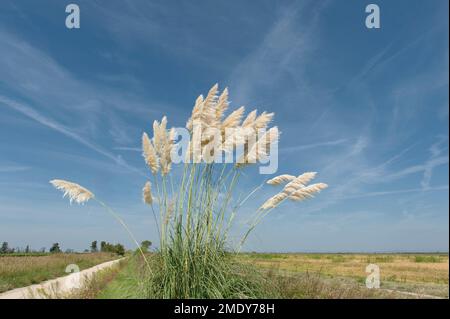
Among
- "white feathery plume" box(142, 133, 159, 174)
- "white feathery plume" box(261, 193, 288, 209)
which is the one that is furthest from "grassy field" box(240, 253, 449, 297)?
"white feathery plume" box(142, 133, 159, 174)

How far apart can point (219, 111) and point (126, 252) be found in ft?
140

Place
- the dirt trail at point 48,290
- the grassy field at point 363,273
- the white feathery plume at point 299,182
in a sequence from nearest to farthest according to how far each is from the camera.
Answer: the dirt trail at point 48,290, the white feathery plume at point 299,182, the grassy field at point 363,273

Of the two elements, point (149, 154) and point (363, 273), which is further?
point (363, 273)

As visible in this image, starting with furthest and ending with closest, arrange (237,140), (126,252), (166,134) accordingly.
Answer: (126,252)
(166,134)
(237,140)

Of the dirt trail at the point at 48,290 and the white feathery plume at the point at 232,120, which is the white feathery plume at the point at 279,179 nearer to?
the white feathery plume at the point at 232,120

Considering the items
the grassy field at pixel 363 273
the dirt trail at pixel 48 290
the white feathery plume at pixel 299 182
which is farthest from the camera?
the grassy field at pixel 363 273

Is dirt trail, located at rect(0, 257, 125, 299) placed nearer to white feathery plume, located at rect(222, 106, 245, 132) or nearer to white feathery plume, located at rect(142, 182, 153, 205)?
white feathery plume, located at rect(142, 182, 153, 205)

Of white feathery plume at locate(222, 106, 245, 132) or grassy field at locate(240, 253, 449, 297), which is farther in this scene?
grassy field at locate(240, 253, 449, 297)

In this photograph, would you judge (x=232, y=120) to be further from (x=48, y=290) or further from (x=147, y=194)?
(x=48, y=290)

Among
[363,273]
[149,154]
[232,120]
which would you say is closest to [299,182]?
[232,120]

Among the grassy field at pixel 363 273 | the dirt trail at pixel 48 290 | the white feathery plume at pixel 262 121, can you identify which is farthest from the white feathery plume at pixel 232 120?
the dirt trail at pixel 48 290
